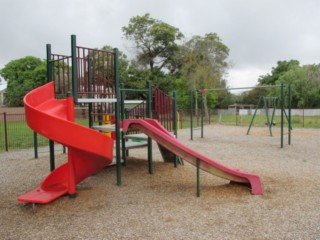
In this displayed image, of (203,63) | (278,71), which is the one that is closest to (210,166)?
(203,63)

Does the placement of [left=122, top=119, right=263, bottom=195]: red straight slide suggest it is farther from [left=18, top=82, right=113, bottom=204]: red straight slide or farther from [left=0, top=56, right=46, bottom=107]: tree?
[left=0, top=56, right=46, bottom=107]: tree

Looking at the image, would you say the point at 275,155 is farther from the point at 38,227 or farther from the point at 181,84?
the point at 181,84

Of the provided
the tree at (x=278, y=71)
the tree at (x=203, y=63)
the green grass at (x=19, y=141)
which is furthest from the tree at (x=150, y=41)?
the tree at (x=278, y=71)

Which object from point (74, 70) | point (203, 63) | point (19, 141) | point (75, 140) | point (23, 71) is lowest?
point (19, 141)

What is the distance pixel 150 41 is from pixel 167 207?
107ft

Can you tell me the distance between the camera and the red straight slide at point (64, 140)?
4.46m

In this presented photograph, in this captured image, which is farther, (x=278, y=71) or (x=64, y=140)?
(x=278, y=71)

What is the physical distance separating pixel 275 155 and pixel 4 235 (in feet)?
24.4

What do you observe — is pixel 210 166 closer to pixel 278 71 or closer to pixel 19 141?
pixel 19 141

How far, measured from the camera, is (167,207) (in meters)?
4.61

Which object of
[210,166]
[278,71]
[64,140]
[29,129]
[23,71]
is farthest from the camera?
[278,71]

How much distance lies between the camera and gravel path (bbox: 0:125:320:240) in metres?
3.74

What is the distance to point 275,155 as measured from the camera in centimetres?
913

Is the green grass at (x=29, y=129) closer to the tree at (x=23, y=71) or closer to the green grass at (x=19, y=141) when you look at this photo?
the green grass at (x=19, y=141)
